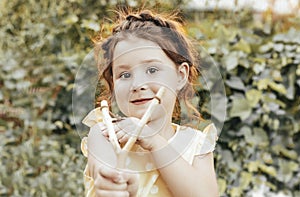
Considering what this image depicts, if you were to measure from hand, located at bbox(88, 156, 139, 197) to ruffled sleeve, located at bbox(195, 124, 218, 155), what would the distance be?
7.8 inches

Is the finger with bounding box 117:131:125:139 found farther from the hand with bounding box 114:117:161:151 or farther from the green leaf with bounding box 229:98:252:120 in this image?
the green leaf with bounding box 229:98:252:120

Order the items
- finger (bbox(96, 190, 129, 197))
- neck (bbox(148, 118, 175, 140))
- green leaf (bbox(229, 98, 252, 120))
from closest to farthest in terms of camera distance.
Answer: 1. finger (bbox(96, 190, 129, 197))
2. neck (bbox(148, 118, 175, 140))
3. green leaf (bbox(229, 98, 252, 120))

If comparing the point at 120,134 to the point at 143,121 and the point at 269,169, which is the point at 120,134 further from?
the point at 269,169

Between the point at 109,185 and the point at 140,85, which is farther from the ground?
the point at 140,85

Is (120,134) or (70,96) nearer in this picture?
(120,134)

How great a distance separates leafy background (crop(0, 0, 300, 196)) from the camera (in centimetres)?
366

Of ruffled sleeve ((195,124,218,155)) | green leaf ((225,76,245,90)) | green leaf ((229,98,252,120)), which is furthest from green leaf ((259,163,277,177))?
ruffled sleeve ((195,124,218,155))

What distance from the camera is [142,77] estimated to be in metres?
1.26

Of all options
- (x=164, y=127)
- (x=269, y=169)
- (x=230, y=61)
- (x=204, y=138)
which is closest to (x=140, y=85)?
(x=164, y=127)

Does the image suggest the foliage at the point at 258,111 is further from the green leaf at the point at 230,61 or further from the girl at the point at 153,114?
the girl at the point at 153,114

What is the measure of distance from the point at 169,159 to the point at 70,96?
249 cm

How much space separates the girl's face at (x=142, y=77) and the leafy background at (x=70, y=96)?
2.34 m

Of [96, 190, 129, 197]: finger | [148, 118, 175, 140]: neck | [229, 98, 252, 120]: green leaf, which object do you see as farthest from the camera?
[229, 98, 252, 120]: green leaf

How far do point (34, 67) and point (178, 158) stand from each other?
2608 mm
